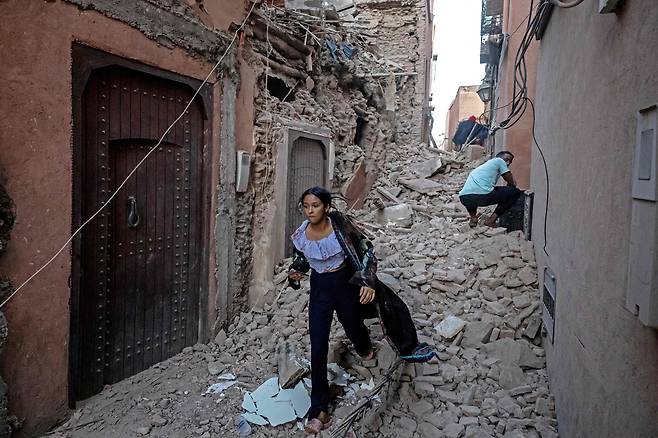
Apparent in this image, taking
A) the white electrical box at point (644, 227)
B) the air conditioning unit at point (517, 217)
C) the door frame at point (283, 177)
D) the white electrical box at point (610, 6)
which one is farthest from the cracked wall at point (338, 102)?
the white electrical box at point (644, 227)

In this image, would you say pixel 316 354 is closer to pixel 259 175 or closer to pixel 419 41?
pixel 259 175

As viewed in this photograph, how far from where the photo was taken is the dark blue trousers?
3.23 m

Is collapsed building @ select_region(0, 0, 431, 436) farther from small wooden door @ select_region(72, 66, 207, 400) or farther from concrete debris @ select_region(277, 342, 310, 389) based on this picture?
concrete debris @ select_region(277, 342, 310, 389)

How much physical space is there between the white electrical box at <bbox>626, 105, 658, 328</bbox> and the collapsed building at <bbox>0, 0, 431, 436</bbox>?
131 inches

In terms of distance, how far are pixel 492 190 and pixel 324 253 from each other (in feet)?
13.7

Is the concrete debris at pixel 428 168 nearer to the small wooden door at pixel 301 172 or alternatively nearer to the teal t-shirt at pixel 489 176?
the teal t-shirt at pixel 489 176

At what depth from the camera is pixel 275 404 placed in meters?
3.61

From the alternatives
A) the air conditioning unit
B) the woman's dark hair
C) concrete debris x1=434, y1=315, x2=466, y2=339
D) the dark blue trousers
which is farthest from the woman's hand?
the air conditioning unit

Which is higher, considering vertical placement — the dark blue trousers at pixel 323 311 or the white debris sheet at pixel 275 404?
the dark blue trousers at pixel 323 311

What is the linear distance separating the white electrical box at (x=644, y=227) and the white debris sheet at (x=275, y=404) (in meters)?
2.53

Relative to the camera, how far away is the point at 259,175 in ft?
18.0

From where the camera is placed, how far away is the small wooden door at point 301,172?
621 centimetres

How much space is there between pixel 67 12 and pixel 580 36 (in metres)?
3.54

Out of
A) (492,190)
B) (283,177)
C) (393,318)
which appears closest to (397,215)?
(492,190)
